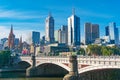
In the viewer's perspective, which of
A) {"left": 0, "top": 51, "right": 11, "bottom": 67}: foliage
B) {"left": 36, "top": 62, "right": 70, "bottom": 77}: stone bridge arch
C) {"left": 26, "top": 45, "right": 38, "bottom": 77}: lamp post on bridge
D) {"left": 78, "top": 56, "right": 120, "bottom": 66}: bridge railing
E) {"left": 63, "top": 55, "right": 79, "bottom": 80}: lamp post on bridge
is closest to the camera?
{"left": 78, "top": 56, "right": 120, "bottom": 66}: bridge railing

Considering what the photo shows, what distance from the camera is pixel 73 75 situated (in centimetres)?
5416

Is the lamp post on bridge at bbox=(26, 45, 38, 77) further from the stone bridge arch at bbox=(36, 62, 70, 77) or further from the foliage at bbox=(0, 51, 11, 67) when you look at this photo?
the foliage at bbox=(0, 51, 11, 67)

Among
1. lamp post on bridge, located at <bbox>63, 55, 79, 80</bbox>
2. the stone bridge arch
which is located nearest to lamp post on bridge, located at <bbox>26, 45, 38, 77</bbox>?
the stone bridge arch

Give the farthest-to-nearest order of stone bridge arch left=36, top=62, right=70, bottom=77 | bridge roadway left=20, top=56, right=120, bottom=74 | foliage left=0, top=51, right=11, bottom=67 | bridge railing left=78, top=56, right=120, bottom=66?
foliage left=0, top=51, right=11, bottom=67
stone bridge arch left=36, top=62, right=70, bottom=77
bridge roadway left=20, top=56, right=120, bottom=74
bridge railing left=78, top=56, right=120, bottom=66

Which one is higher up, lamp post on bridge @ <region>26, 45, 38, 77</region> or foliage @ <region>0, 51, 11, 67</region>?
foliage @ <region>0, 51, 11, 67</region>

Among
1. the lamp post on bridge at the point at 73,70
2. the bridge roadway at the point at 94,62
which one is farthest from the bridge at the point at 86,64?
the lamp post on bridge at the point at 73,70

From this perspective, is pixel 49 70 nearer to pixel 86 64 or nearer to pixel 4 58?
pixel 4 58

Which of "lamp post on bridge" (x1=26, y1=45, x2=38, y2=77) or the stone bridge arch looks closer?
the stone bridge arch

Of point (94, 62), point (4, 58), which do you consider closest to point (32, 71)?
point (4, 58)

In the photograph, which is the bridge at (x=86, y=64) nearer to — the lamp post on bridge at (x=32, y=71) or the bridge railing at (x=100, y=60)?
the bridge railing at (x=100, y=60)

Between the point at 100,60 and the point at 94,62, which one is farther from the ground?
the point at 100,60

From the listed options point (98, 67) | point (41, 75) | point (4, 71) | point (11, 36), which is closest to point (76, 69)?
point (98, 67)

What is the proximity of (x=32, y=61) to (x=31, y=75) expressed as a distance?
6.85 metres

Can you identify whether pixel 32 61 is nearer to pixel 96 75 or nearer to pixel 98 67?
pixel 96 75
